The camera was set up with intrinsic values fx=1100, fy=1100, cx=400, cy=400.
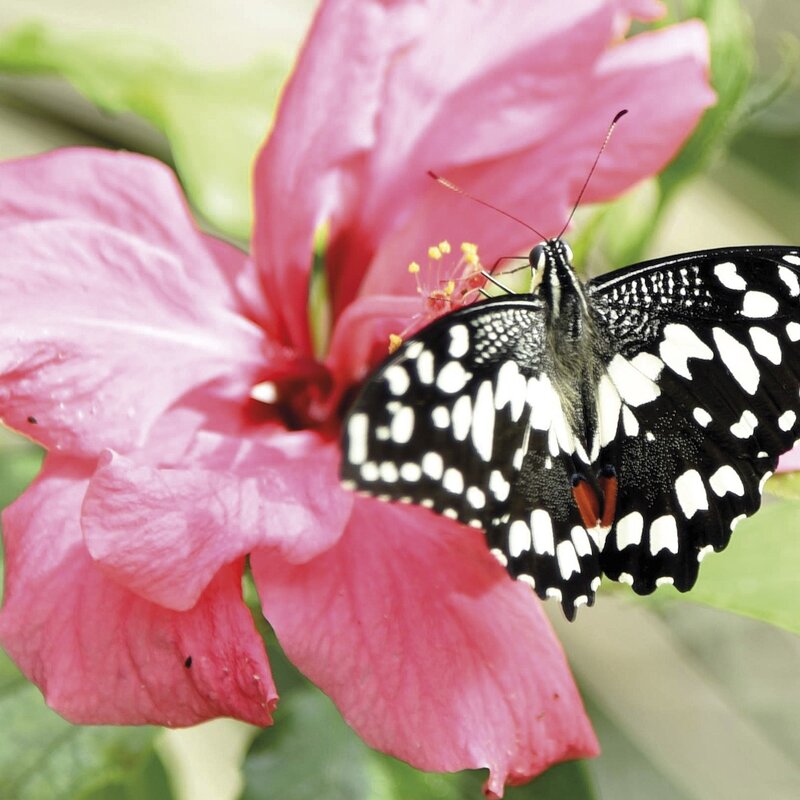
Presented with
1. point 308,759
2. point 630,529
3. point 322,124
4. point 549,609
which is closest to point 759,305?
point 630,529

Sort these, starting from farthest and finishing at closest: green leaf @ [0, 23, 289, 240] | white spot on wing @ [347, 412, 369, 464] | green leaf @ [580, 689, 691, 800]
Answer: green leaf @ [580, 689, 691, 800] < green leaf @ [0, 23, 289, 240] < white spot on wing @ [347, 412, 369, 464]

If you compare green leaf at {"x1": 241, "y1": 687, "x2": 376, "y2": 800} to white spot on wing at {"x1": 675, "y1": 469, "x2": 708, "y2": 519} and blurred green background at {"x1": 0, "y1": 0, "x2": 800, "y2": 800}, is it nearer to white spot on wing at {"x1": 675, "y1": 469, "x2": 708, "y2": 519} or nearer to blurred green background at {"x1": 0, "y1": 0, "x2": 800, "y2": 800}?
blurred green background at {"x1": 0, "y1": 0, "x2": 800, "y2": 800}

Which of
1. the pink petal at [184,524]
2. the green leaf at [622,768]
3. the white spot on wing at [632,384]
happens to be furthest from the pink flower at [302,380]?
the green leaf at [622,768]

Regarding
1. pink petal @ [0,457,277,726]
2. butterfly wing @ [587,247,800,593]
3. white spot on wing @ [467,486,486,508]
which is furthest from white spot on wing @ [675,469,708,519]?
pink petal @ [0,457,277,726]

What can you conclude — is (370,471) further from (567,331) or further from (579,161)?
(579,161)

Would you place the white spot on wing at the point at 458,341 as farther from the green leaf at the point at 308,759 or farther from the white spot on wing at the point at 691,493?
the green leaf at the point at 308,759

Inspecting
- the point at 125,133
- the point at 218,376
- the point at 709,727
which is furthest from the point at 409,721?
the point at 125,133
